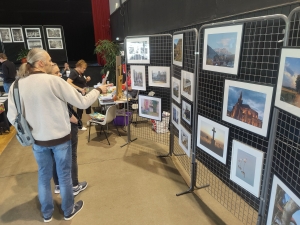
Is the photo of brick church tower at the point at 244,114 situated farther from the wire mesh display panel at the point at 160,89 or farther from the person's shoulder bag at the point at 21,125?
the wire mesh display panel at the point at 160,89

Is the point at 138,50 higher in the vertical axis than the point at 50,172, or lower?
higher

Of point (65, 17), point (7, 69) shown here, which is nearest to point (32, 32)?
point (65, 17)

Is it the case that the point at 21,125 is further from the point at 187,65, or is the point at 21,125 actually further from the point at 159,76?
the point at 187,65

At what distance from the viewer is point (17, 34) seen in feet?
26.8

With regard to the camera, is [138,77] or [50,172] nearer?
[50,172]

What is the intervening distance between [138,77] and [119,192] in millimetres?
1601

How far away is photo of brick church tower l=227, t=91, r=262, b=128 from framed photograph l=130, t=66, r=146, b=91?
1.73 meters

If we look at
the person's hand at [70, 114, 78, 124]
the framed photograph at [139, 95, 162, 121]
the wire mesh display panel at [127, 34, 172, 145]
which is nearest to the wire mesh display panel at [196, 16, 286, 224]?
the framed photograph at [139, 95, 162, 121]

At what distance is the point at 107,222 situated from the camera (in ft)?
6.70

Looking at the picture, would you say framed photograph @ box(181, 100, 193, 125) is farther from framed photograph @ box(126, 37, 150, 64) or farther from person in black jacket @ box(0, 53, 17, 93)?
person in black jacket @ box(0, 53, 17, 93)

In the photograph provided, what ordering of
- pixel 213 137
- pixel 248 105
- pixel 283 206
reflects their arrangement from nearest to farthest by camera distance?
pixel 283 206 → pixel 248 105 → pixel 213 137

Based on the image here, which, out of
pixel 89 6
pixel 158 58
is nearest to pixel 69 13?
pixel 89 6

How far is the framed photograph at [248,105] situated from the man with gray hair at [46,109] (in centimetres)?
113

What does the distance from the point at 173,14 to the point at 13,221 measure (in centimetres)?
321
